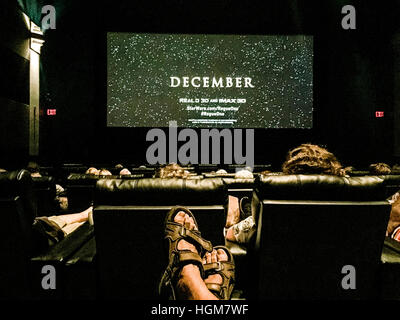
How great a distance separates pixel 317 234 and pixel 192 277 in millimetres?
Answer: 584

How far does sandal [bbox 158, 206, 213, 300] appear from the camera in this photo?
1.18 m

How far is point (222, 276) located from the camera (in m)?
1.28

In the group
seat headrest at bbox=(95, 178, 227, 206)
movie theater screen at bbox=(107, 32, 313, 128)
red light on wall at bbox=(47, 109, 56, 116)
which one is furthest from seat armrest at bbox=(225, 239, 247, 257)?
red light on wall at bbox=(47, 109, 56, 116)

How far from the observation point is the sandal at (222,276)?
1.22 m

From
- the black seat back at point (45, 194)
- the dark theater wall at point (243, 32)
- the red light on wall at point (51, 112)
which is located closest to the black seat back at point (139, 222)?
the black seat back at point (45, 194)

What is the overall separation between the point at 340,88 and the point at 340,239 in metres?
7.58

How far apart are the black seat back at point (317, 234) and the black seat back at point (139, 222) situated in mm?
249

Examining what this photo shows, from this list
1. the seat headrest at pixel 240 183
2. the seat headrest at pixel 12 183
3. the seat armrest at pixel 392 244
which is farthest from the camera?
the seat headrest at pixel 240 183

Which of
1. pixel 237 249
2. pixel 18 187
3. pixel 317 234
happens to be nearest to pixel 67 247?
pixel 18 187

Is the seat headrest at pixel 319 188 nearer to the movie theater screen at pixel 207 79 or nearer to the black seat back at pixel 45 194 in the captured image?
the black seat back at pixel 45 194

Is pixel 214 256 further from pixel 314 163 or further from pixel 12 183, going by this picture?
pixel 12 183

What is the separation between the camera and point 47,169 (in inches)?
263
